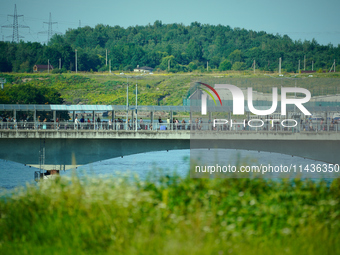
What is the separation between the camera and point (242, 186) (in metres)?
13.9

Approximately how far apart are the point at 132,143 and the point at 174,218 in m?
31.5

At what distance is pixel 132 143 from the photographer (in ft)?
142

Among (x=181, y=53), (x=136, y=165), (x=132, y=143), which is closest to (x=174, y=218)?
(x=132, y=143)

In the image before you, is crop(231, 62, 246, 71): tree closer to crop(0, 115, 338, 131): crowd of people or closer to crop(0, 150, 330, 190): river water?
crop(0, 150, 330, 190): river water

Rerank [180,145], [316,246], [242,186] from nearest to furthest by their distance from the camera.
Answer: [316,246] < [242,186] < [180,145]

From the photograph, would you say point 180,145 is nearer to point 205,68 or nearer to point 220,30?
point 205,68

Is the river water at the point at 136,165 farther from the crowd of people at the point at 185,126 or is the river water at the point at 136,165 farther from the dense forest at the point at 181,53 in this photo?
the dense forest at the point at 181,53

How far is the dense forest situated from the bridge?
86.1m

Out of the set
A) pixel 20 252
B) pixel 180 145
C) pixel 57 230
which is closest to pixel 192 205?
pixel 57 230

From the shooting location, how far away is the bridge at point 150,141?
4091 centimetres

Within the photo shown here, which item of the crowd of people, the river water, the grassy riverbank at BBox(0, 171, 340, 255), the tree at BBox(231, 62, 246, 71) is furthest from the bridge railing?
the tree at BBox(231, 62, 246, 71)

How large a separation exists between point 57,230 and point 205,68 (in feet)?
463

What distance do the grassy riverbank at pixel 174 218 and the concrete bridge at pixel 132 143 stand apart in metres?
26.9

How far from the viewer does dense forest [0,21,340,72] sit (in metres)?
139
